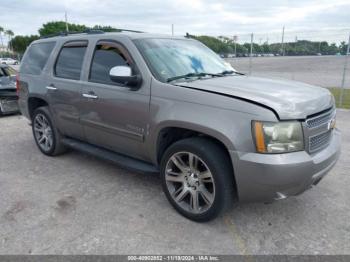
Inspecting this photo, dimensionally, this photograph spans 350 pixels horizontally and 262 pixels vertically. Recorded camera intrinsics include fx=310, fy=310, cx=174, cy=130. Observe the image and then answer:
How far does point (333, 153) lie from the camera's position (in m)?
3.02

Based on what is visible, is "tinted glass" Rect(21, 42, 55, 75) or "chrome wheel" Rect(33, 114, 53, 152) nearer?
"tinted glass" Rect(21, 42, 55, 75)

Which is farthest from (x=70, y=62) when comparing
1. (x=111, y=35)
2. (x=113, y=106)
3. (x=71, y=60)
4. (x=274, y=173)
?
(x=274, y=173)

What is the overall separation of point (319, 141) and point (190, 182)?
1295mm

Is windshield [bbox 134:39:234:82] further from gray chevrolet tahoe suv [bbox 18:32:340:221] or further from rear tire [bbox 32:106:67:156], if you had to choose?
rear tire [bbox 32:106:67:156]

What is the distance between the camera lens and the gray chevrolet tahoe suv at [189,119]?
2.62 meters

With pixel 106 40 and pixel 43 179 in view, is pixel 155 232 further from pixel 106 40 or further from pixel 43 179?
pixel 106 40

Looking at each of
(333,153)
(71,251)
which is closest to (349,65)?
(333,153)

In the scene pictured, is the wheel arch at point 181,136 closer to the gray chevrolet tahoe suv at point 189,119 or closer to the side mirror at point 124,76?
the gray chevrolet tahoe suv at point 189,119

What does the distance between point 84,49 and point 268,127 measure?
2794 mm

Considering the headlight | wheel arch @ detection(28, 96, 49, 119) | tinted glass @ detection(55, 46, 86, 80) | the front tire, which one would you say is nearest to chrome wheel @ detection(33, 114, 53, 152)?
wheel arch @ detection(28, 96, 49, 119)

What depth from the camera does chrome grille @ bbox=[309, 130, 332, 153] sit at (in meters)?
2.76

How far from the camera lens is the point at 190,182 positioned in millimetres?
3166

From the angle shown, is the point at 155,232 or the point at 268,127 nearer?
the point at 268,127

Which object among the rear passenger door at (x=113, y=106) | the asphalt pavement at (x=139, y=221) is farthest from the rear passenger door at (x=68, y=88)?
the asphalt pavement at (x=139, y=221)
